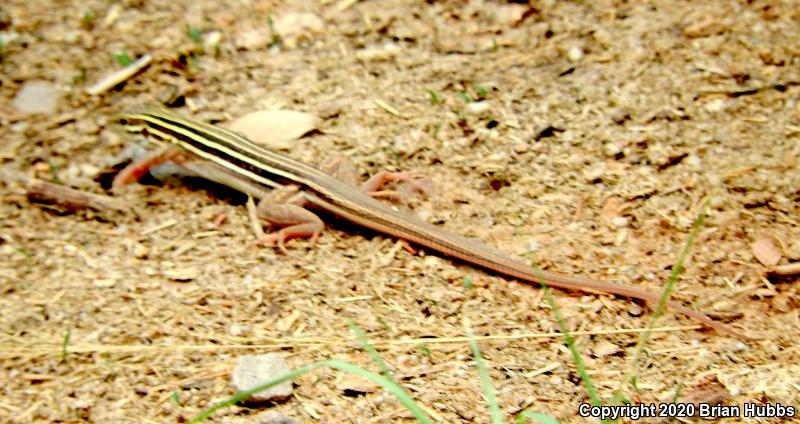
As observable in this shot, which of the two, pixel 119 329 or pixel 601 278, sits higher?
pixel 601 278

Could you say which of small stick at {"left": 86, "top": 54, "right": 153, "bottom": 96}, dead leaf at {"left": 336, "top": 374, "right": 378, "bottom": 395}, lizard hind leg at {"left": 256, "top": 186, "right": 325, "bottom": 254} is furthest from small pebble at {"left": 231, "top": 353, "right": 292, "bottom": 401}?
small stick at {"left": 86, "top": 54, "right": 153, "bottom": 96}

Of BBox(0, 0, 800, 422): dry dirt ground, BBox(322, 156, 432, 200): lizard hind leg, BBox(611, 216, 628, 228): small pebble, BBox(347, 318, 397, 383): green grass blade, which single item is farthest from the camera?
BBox(322, 156, 432, 200): lizard hind leg

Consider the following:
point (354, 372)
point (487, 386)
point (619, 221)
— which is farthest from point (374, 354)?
point (619, 221)

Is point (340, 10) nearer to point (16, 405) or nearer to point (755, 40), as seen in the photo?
point (755, 40)

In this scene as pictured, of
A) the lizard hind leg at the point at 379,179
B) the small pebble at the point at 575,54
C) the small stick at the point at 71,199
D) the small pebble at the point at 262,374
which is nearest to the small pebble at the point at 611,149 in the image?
the small pebble at the point at 575,54

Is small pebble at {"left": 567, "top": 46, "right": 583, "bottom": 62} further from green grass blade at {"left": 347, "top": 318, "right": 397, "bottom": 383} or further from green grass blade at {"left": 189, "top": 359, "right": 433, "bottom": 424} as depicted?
green grass blade at {"left": 189, "top": 359, "right": 433, "bottom": 424}

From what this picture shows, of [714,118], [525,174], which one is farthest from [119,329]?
[714,118]

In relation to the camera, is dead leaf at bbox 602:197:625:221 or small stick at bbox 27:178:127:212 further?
small stick at bbox 27:178:127:212

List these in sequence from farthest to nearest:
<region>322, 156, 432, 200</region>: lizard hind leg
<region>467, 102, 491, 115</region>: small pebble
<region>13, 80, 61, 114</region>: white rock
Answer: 1. <region>13, 80, 61, 114</region>: white rock
2. <region>467, 102, 491, 115</region>: small pebble
3. <region>322, 156, 432, 200</region>: lizard hind leg
